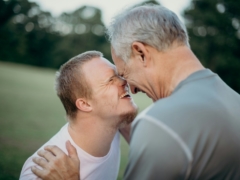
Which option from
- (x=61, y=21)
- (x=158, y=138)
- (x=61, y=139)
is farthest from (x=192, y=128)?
(x=61, y=21)

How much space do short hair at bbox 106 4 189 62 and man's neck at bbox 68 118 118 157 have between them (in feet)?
3.71

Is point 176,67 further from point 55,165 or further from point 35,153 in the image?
point 35,153

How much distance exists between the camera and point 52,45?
56344 mm

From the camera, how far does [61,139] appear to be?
301 cm

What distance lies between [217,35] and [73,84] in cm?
4538

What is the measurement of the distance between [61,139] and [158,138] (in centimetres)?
162

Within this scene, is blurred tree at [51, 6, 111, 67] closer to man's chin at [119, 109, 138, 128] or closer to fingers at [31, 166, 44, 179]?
man's chin at [119, 109, 138, 128]

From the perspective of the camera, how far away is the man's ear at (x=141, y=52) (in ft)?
6.88

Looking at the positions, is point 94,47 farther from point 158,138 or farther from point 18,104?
point 158,138

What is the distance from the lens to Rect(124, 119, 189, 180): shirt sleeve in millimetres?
1586

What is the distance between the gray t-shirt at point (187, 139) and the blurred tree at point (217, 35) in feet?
143

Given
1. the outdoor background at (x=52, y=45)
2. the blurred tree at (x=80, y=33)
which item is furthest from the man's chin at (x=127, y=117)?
the blurred tree at (x=80, y=33)

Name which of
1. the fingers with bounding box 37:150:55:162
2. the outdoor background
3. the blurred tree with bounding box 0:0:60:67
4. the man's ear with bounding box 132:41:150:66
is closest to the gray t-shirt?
the man's ear with bounding box 132:41:150:66

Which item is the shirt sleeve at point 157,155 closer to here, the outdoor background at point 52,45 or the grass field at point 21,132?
the grass field at point 21,132
